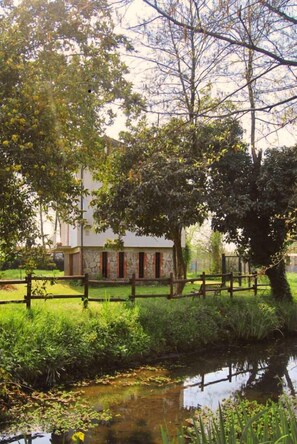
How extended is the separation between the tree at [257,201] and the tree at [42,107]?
619 cm

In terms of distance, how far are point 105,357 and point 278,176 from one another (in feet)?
22.5

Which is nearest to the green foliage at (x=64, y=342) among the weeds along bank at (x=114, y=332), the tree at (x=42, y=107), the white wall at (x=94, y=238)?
the weeds along bank at (x=114, y=332)

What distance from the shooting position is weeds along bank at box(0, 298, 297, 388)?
25.4ft

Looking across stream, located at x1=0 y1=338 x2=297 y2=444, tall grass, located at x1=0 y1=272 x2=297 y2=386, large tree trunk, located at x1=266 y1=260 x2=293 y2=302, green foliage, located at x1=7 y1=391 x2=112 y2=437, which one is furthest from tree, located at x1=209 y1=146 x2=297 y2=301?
green foliage, located at x1=7 y1=391 x2=112 y2=437

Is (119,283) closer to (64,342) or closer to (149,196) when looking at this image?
(149,196)

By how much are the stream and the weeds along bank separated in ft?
1.33

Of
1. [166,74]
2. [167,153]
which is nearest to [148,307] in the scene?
[167,153]

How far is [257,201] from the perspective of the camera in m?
13.1

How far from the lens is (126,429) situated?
6.18 m

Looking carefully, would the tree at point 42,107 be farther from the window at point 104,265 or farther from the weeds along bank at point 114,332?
the window at point 104,265

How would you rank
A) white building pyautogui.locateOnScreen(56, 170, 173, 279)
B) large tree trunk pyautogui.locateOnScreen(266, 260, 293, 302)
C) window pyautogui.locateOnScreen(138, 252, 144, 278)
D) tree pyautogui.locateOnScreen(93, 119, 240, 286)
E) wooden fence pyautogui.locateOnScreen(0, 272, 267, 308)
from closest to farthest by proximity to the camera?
1. wooden fence pyautogui.locateOnScreen(0, 272, 267, 308)
2. tree pyautogui.locateOnScreen(93, 119, 240, 286)
3. large tree trunk pyautogui.locateOnScreen(266, 260, 293, 302)
4. white building pyautogui.locateOnScreen(56, 170, 173, 279)
5. window pyautogui.locateOnScreen(138, 252, 144, 278)

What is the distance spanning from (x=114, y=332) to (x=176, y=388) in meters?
1.82

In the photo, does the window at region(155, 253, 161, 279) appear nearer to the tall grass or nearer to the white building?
the white building

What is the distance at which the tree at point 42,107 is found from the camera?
6004mm
